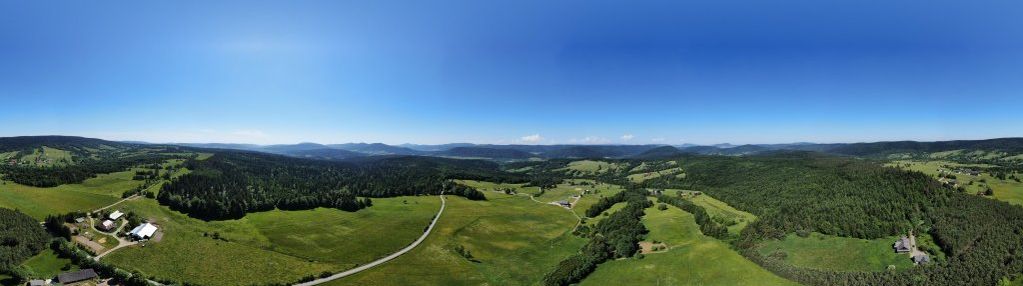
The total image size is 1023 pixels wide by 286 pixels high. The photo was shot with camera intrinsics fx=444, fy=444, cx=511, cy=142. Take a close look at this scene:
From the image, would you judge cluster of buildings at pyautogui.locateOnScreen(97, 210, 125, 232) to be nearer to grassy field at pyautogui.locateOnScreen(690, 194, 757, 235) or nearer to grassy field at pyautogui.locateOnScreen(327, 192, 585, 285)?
grassy field at pyautogui.locateOnScreen(327, 192, 585, 285)

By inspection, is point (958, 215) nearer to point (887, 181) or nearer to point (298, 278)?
point (887, 181)

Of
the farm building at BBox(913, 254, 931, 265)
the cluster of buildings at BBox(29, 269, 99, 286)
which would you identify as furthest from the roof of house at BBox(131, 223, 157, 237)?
the farm building at BBox(913, 254, 931, 265)

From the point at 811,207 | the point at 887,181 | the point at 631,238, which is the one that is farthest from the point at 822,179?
the point at 631,238

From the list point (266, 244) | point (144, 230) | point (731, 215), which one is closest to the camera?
point (144, 230)

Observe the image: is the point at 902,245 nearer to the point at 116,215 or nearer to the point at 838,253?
the point at 838,253

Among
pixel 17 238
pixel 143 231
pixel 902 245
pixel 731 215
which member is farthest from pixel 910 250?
pixel 17 238
